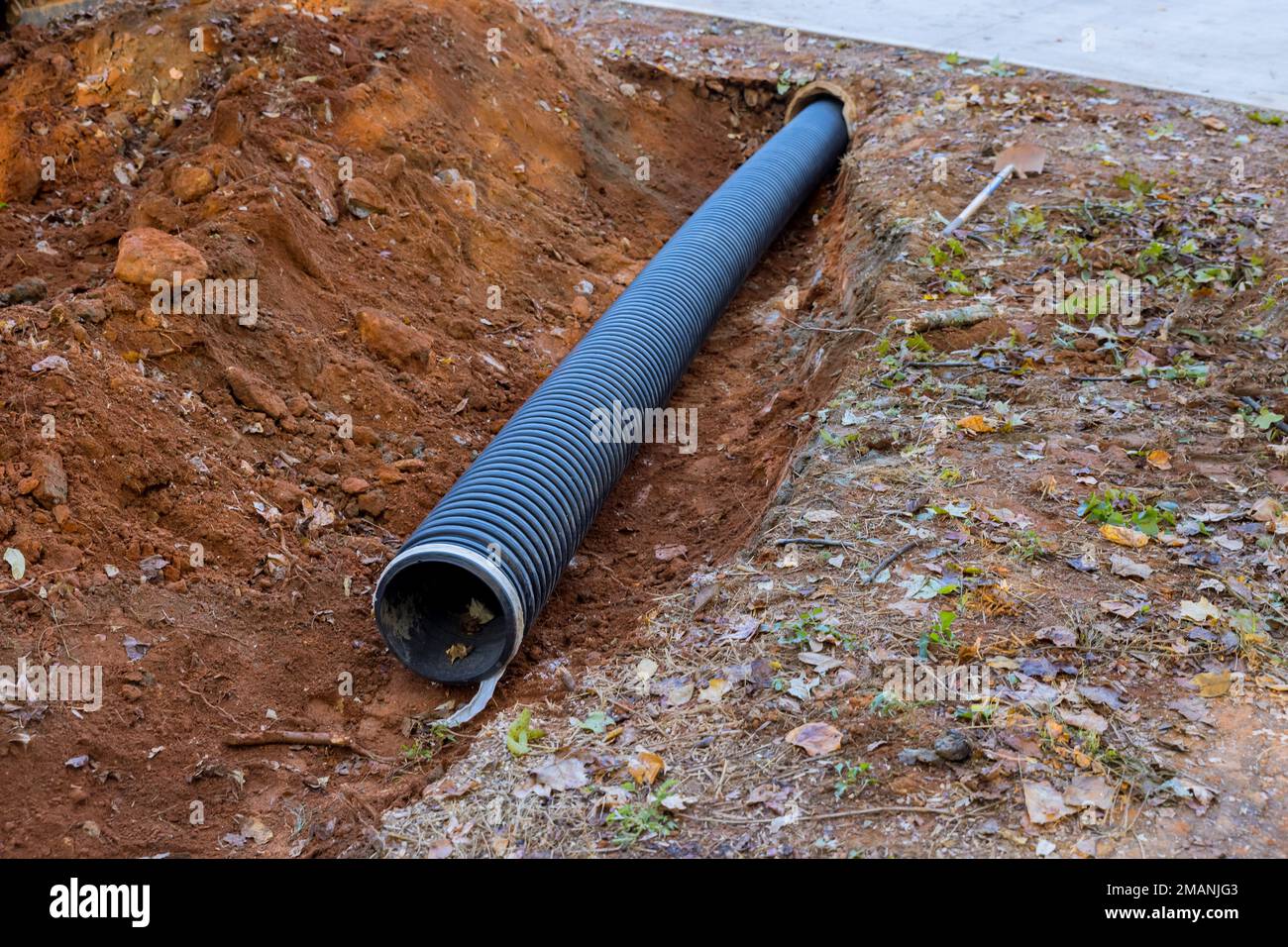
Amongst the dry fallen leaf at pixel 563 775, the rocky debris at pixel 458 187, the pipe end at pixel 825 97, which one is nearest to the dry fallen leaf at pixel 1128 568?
the dry fallen leaf at pixel 563 775

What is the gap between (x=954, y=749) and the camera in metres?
3.08

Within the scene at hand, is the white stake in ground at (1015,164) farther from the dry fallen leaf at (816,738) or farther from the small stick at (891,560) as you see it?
the dry fallen leaf at (816,738)

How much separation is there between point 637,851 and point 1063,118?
22.8ft

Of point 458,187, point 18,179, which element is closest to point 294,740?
point 18,179

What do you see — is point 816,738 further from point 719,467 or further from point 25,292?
point 25,292

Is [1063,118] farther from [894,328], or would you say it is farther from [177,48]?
[177,48]

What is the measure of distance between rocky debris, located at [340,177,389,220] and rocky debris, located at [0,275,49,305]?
5.89 feet

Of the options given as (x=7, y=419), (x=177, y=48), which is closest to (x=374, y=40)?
(x=177, y=48)

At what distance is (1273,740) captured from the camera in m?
3.05

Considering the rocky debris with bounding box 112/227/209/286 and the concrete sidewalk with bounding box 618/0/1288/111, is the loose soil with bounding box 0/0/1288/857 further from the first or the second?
the concrete sidewalk with bounding box 618/0/1288/111

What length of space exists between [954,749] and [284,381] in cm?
372

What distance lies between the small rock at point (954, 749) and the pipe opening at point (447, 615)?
5.45 ft

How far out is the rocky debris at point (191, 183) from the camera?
569 cm

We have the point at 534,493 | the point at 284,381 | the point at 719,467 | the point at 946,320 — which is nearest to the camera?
the point at 534,493
